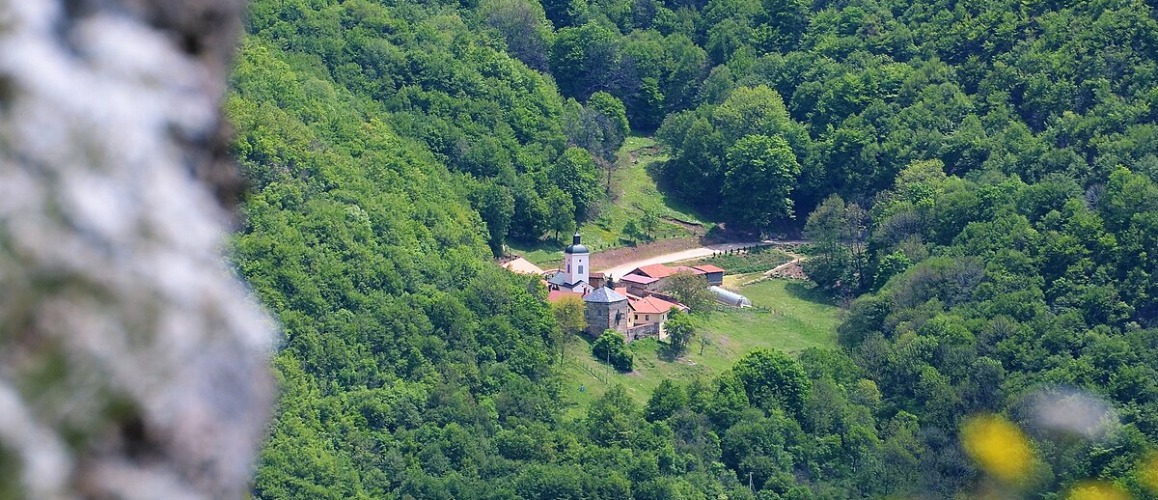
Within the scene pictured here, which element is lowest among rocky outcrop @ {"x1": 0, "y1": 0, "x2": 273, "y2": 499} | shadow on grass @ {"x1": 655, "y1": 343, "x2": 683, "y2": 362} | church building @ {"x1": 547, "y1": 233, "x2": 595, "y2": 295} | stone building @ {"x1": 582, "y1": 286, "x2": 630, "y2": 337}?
shadow on grass @ {"x1": 655, "y1": 343, "x2": 683, "y2": 362}

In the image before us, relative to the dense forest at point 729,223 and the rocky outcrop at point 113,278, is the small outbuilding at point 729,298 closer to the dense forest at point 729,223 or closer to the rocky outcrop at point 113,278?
the dense forest at point 729,223

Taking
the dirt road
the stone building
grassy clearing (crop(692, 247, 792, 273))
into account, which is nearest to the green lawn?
the stone building

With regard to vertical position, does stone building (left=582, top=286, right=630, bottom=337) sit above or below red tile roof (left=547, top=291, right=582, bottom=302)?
below

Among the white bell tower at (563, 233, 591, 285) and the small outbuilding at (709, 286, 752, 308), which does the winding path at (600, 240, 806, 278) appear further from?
the small outbuilding at (709, 286, 752, 308)

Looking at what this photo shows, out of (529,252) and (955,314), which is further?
(529,252)

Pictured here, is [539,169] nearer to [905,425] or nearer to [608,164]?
[608,164]

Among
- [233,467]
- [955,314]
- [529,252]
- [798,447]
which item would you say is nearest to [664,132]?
[529,252]

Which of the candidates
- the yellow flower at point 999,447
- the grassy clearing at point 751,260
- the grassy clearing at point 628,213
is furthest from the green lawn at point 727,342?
the yellow flower at point 999,447
